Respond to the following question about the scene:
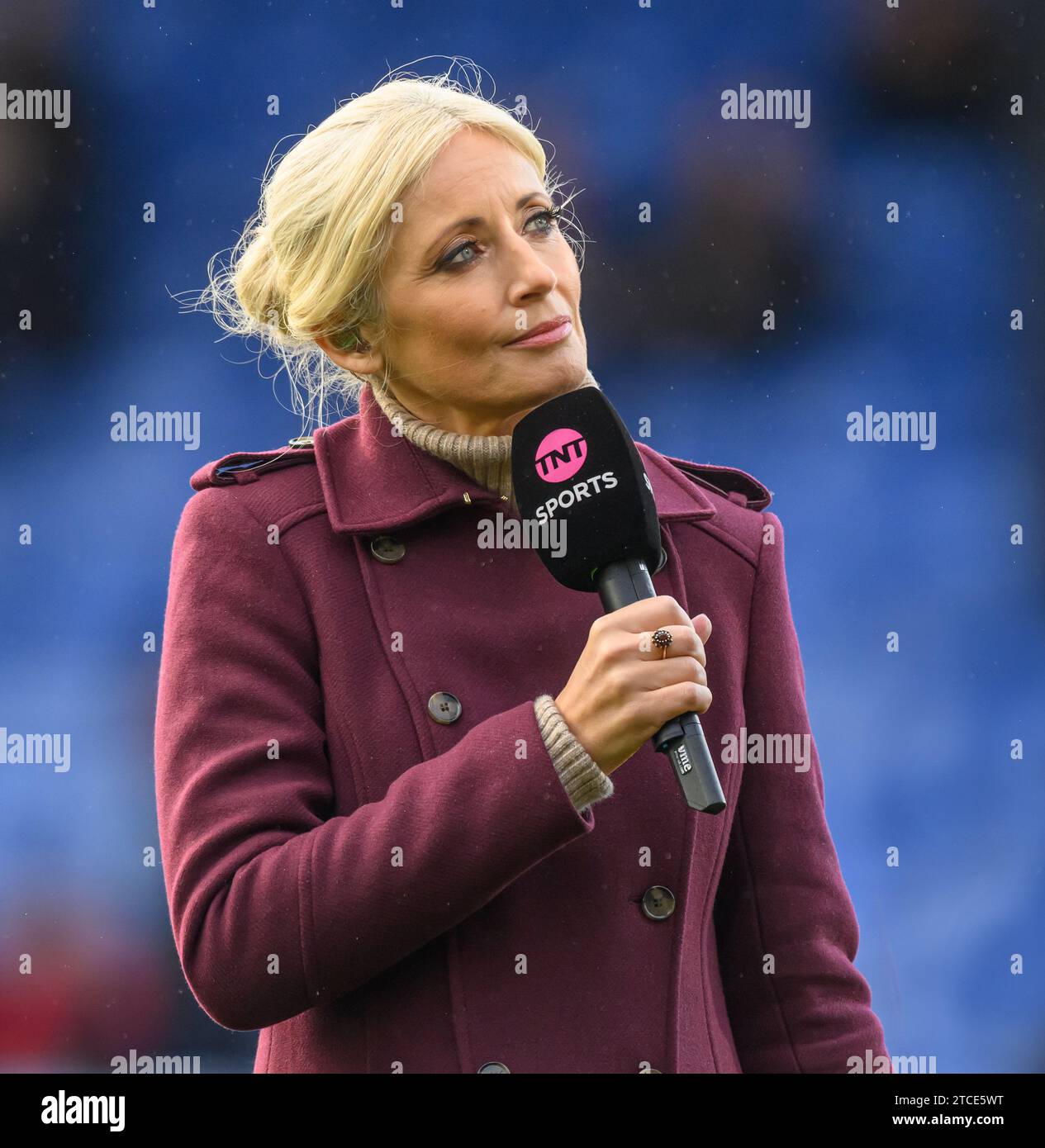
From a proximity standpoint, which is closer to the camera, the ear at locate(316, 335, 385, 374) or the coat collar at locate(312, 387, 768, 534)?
the coat collar at locate(312, 387, 768, 534)

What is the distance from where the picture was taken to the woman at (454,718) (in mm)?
1298

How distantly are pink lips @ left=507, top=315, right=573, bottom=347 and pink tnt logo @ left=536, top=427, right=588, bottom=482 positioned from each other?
0.16 meters

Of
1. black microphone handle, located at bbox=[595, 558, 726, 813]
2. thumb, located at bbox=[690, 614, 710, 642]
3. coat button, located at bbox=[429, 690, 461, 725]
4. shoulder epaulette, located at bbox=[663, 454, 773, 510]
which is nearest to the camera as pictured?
black microphone handle, located at bbox=[595, 558, 726, 813]

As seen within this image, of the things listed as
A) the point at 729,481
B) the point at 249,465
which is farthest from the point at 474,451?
the point at 729,481

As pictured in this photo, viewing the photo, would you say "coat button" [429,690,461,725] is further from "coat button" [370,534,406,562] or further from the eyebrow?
the eyebrow

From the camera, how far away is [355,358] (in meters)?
1.62

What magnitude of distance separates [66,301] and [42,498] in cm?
39

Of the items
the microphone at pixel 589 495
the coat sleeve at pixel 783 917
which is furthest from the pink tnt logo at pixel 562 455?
the coat sleeve at pixel 783 917

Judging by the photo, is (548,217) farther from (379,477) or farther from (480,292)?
(379,477)

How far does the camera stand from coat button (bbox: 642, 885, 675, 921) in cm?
143

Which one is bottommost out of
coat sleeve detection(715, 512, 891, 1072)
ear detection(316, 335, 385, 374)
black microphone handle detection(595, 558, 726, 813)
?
coat sleeve detection(715, 512, 891, 1072)

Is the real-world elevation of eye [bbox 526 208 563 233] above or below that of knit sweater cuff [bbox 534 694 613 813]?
above

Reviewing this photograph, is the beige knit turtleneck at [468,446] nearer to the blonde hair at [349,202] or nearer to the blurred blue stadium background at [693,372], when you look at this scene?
the blonde hair at [349,202]

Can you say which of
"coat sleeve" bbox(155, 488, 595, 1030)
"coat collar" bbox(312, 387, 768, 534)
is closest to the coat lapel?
"coat collar" bbox(312, 387, 768, 534)
